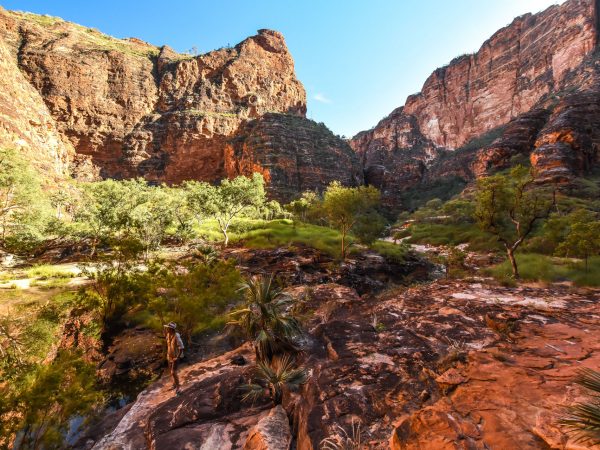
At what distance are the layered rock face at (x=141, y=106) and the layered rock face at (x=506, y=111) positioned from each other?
44377 mm

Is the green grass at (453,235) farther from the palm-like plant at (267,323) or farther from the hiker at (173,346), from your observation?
the hiker at (173,346)

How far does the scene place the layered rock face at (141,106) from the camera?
268ft

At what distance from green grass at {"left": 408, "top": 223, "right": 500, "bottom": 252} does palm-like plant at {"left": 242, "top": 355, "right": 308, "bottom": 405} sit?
135 ft

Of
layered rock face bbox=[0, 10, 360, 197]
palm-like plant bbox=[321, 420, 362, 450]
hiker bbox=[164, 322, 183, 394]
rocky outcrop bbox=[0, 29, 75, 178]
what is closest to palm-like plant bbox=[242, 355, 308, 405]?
palm-like plant bbox=[321, 420, 362, 450]

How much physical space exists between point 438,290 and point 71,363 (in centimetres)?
1737

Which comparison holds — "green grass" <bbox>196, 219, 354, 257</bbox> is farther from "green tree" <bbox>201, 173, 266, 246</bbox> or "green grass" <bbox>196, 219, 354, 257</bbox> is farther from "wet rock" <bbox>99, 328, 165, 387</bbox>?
"wet rock" <bbox>99, 328, 165, 387</bbox>

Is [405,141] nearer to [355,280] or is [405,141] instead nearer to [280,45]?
[280,45]

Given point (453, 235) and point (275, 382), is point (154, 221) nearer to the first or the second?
point (275, 382)

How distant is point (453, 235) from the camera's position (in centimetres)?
5431

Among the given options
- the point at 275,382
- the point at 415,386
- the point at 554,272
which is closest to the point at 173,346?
the point at 275,382

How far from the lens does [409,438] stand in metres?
4.25

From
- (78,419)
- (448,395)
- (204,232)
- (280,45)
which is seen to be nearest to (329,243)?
(204,232)

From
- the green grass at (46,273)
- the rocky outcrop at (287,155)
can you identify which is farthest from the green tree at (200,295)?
the rocky outcrop at (287,155)

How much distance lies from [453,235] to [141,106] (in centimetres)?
9967
